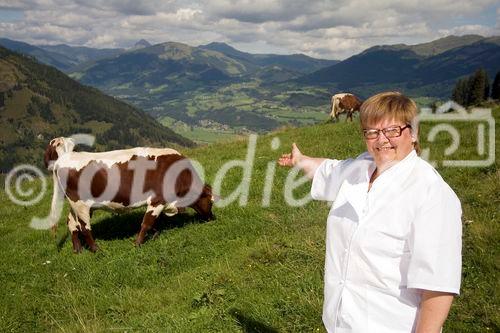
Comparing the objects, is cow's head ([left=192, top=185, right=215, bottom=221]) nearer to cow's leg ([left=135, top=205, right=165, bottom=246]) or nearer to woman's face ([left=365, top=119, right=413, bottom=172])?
cow's leg ([left=135, top=205, right=165, bottom=246])

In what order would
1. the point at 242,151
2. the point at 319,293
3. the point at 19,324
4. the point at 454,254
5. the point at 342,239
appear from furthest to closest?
the point at 242,151, the point at 19,324, the point at 319,293, the point at 342,239, the point at 454,254

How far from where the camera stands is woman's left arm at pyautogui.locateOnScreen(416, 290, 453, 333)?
2754 millimetres

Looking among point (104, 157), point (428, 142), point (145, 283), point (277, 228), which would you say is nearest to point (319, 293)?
point (277, 228)

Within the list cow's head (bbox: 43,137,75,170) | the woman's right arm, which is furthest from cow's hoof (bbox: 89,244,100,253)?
the woman's right arm

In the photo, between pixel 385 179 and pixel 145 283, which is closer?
pixel 385 179

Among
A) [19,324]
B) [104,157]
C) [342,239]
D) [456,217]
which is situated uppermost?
[456,217]

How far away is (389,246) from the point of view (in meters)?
2.94

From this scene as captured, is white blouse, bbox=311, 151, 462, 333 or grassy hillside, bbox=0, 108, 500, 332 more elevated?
white blouse, bbox=311, 151, 462, 333

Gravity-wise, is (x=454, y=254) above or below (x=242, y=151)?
above

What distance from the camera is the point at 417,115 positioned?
312 centimetres

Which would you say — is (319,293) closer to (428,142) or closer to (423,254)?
(423,254)

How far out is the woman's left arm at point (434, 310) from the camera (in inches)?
108

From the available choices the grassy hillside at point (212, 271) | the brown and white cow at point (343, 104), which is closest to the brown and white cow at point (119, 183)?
the grassy hillside at point (212, 271)

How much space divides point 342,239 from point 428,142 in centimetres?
1457
